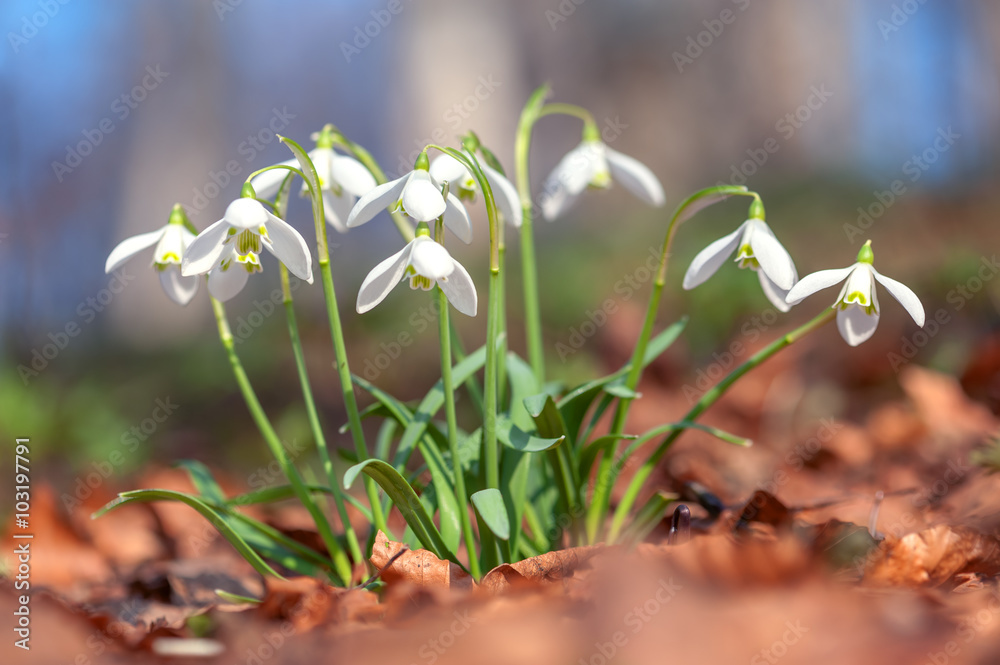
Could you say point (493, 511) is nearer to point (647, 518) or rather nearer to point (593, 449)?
point (593, 449)

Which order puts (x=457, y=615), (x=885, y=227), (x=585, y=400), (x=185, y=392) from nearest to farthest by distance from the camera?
1. (x=457, y=615)
2. (x=585, y=400)
3. (x=885, y=227)
4. (x=185, y=392)

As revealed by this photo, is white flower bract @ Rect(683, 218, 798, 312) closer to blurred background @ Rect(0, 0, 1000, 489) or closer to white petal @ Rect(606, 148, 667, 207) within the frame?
white petal @ Rect(606, 148, 667, 207)

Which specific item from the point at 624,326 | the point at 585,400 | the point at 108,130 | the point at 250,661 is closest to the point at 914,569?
the point at 585,400

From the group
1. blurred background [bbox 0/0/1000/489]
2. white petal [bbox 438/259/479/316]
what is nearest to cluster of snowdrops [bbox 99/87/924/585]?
white petal [bbox 438/259/479/316]

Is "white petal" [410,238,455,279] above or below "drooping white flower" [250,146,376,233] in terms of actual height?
below

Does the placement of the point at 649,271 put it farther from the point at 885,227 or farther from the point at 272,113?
the point at 272,113

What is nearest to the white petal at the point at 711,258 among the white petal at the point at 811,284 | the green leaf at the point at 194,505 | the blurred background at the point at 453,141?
the white petal at the point at 811,284

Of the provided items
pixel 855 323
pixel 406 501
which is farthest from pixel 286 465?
pixel 855 323
